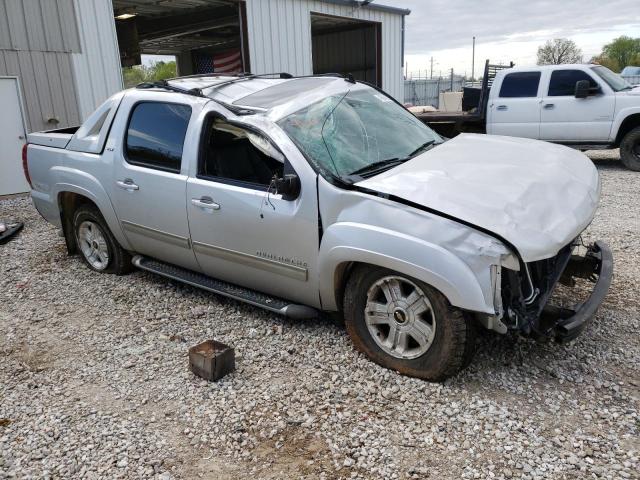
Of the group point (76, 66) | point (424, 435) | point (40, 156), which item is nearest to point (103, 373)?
point (424, 435)

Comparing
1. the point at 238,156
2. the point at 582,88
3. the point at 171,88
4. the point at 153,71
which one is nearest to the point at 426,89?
the point at 582,88

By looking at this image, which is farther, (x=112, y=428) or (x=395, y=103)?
(x=395, y=103)

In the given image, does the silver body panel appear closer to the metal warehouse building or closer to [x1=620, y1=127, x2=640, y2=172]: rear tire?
the metal warehouse building

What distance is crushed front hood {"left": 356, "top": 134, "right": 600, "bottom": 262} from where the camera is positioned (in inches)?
115

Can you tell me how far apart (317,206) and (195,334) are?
148cm

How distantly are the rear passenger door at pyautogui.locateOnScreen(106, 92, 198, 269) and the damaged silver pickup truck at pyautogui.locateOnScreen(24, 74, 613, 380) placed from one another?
15mm

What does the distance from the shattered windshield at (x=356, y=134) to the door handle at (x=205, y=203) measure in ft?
2.48

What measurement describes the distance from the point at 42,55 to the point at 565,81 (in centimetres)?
996

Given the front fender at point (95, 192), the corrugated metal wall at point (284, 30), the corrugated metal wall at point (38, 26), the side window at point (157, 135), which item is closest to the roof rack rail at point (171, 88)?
the side window at point (157, 135)

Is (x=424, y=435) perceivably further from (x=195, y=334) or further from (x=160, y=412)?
(x=195, y=334)

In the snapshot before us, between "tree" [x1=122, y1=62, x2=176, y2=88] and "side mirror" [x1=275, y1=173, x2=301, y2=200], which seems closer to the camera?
"side mirror" [x1=275, y1=173, x2=301, y2=200]

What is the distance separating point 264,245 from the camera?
3.76m

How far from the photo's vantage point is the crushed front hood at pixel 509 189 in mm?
2924

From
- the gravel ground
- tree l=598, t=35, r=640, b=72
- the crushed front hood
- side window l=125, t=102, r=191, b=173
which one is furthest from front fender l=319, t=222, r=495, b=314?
tree l=598, t=35, r=640, b=72
